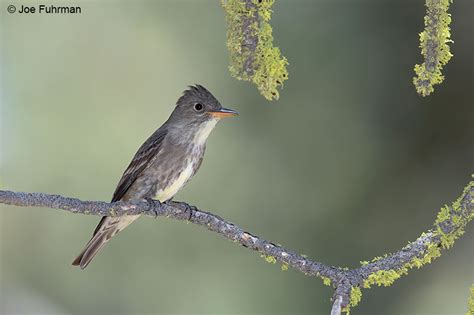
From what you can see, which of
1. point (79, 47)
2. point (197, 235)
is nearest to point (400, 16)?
point (197, 235)

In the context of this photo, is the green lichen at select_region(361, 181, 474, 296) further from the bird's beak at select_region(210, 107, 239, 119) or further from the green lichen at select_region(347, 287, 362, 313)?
the bird's beak at select_region(210, 107, 239, 119)

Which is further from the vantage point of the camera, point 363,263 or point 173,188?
point 173,188

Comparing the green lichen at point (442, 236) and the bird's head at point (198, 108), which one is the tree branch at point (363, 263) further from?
the bird's head at point (198, 108)

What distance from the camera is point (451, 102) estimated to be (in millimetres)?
5613

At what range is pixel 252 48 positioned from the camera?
3098 mm

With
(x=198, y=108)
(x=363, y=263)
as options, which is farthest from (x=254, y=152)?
(x=363, y=263)

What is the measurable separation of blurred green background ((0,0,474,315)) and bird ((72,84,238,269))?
2.17 ft

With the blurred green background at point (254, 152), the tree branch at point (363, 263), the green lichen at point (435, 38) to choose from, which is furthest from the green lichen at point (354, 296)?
the blurred green background at point (254, 152)

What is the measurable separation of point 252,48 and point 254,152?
287cm

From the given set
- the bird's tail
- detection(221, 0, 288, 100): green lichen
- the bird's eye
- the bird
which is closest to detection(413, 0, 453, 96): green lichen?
detection(221, 0, 288, 100): green lichen

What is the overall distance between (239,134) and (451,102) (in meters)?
1.68

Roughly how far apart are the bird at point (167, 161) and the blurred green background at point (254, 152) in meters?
0.66

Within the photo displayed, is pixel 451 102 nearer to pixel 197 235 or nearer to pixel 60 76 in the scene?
pixel 197 235

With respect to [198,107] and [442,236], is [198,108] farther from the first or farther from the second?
[442,236]
